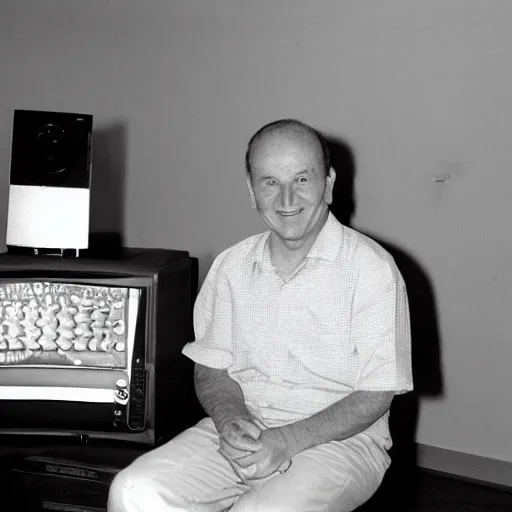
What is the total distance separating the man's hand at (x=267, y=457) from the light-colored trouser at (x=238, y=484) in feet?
0.07

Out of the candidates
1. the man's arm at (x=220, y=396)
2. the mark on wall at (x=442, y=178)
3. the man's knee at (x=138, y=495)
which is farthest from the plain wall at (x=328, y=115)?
the man's knee at (x=138, y=495)

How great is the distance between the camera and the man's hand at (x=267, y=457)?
172 centimetres

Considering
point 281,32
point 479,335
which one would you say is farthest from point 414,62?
point 479,335

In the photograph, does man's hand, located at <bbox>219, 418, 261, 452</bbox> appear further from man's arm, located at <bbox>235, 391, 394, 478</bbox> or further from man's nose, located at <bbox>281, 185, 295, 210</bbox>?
man's nose, located at <bbox>281, 185, 295, 210</bbox>

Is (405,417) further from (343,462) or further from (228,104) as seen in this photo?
(228,104)

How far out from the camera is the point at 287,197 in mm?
1871

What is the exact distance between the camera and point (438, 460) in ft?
8.45

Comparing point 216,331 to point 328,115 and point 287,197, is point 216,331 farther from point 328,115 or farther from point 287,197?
point 328,115

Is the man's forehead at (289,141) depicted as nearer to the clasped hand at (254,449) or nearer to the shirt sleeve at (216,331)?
the shirt sleeve at (216,331)

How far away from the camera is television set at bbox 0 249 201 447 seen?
2129 mm

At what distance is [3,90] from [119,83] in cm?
49

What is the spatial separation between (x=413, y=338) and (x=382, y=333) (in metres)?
0.79

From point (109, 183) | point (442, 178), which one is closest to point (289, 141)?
point (442, 178)

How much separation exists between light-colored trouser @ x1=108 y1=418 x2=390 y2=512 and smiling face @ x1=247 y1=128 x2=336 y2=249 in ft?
1.77
